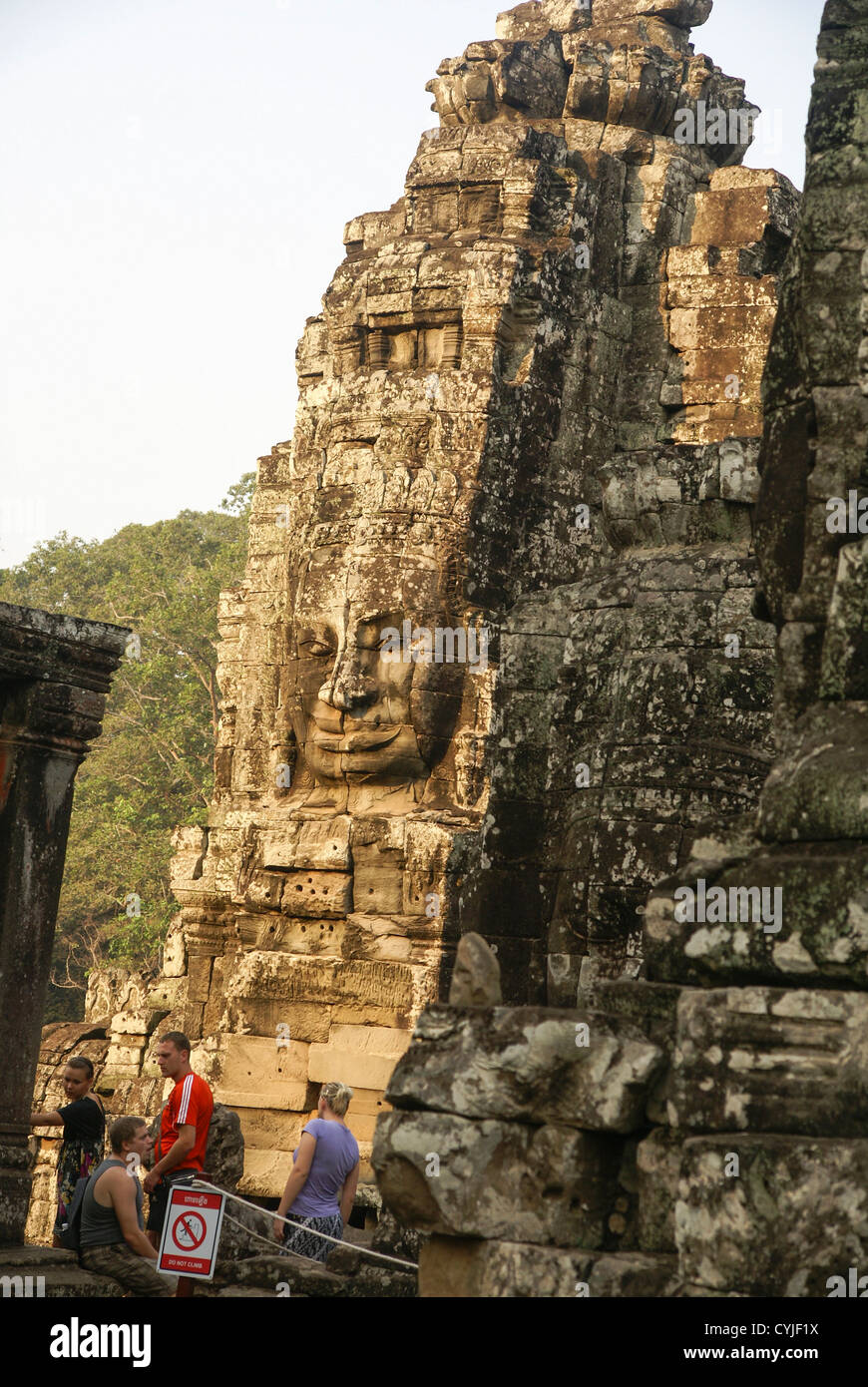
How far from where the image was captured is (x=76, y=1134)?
8.89 meters

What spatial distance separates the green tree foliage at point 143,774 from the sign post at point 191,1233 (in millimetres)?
25380

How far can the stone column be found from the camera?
8891mm

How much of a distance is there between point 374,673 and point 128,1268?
17.4 feet

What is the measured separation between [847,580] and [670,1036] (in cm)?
138

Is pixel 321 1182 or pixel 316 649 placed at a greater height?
pixel 316 649

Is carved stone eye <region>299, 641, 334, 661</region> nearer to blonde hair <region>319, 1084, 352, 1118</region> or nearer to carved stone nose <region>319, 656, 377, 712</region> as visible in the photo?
carved stone nose <region>319, 656, 377, 712</region>

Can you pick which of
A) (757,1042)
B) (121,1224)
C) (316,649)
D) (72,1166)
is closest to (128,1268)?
(121,1224)

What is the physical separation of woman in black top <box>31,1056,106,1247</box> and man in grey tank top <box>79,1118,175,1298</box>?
2.34 feet

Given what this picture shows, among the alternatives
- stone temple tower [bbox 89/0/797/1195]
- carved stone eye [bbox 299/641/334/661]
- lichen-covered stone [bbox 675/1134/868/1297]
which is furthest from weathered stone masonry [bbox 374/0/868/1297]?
carved stone eye [bbox 299/641/334/661]

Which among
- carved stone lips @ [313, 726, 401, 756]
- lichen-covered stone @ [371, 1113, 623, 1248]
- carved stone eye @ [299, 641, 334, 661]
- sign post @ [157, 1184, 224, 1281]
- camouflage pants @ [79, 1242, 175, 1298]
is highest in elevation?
carved stone eye @ [299, 641, 334, 661]

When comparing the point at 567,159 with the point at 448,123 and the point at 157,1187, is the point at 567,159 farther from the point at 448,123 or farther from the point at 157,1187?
the point at 157,1187

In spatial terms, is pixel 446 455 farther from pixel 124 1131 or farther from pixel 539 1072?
pixel 539 1072

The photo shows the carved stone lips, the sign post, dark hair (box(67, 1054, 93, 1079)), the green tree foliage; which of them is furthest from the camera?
the green tree foliage

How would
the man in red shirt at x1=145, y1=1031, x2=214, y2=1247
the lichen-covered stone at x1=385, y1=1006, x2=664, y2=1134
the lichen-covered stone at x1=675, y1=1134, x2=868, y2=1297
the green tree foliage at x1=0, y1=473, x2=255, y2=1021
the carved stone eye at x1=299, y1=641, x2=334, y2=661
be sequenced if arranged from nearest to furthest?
the lichen-covered stone at x1=675, y1=1134, x2=868, y2=1297 → the lichen-covered stone at x1=385, y1=1006, x2=664, y2=1134 → the man in red shirt at x1=145, y1=1031, x2=214, y2=1247 → the carved stone eye at x1=299, y1=641, x2=334, y2=661 → the green tree foliage at x1=0, y1=473, x2=255, y2=1021
